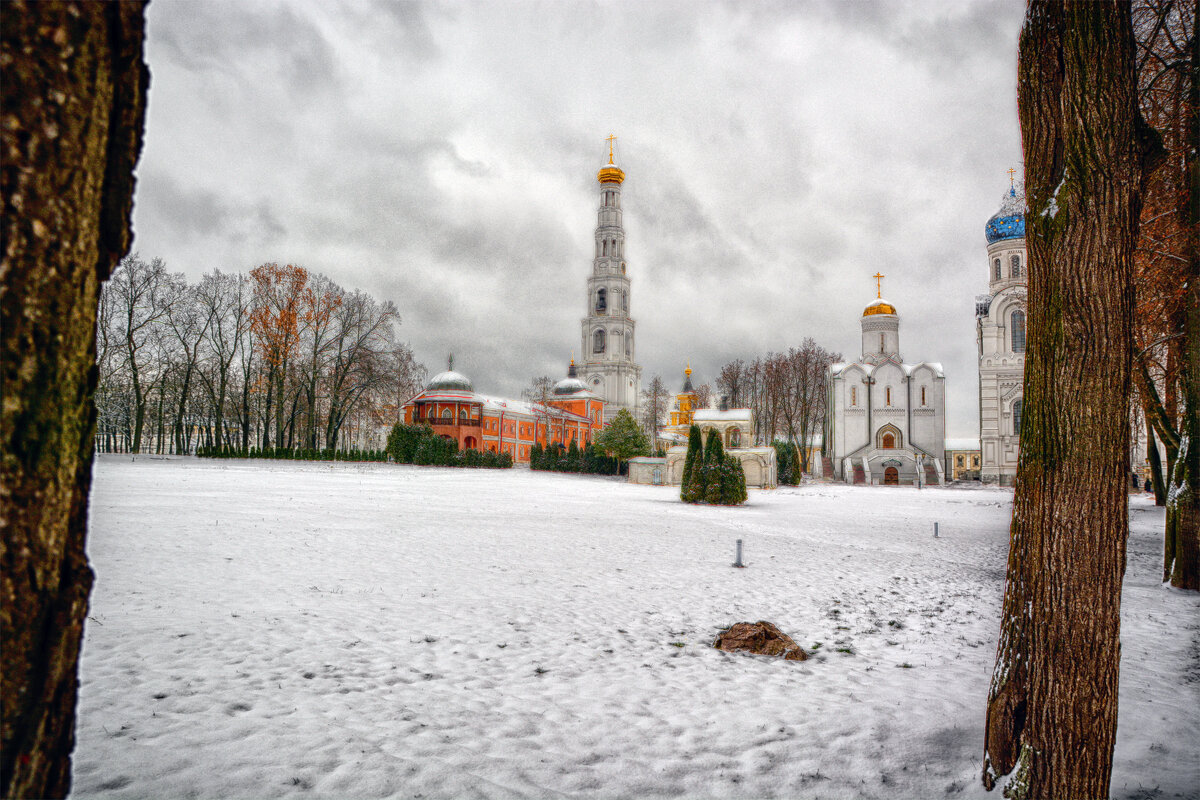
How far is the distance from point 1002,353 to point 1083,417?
161 feet

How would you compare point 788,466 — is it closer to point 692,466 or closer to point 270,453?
point 692,466

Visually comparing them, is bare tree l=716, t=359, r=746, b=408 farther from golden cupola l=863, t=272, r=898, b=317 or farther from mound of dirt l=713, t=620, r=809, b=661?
mound of dirt l=713, t=620, r=809, b=661

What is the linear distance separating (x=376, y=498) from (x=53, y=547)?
719 inches

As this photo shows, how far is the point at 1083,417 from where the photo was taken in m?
3.13

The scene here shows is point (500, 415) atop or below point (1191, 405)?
atop

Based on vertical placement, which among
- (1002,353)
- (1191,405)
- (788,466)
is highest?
(1002,353)

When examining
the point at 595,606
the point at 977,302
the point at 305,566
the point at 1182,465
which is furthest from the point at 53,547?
the point at 977,302

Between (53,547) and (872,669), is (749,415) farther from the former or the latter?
(53,547)

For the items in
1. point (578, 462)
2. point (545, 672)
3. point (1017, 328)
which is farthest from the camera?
point (1017, 328)

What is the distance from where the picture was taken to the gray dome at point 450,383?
187 ft

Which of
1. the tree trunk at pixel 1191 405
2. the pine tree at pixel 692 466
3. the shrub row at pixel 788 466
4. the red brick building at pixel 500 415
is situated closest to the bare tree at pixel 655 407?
the red brick building at pixel 500 415

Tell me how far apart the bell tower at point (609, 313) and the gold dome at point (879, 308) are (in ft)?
84.3

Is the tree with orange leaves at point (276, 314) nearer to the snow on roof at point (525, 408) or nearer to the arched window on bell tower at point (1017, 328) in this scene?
the snow on roof at point (525, 408)

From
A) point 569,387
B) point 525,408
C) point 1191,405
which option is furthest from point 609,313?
point 1191,405
